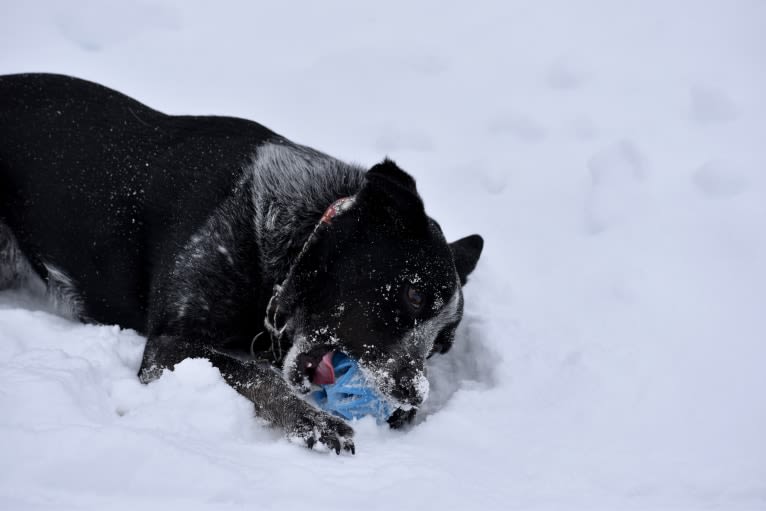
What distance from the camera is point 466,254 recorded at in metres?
3.77

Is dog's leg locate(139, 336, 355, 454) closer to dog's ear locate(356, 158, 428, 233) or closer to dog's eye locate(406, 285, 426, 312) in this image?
dog's eye locate(406, 285, 426, 312)

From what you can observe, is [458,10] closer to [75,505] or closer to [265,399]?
[265,399]

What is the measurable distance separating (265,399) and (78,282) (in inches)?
60.4

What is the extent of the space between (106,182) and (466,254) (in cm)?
195

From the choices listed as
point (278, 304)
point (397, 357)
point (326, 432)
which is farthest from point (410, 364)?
point (278, 304)

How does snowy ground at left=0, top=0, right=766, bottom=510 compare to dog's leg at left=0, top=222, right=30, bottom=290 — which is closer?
snowy ground at left=0, top=0, right=766, bottom=510

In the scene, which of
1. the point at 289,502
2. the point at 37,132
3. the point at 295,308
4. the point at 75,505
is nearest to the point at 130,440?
the point at 75,505

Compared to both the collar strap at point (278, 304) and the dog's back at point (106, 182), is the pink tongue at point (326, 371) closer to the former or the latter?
the collar strap at point (278, 304)

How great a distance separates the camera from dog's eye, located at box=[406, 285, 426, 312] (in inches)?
122

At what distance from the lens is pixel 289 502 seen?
2.15 meters

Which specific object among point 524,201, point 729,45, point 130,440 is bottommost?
point 130,440

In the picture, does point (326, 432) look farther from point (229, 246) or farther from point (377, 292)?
point (229, 246)

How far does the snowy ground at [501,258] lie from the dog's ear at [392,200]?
0.84 metres

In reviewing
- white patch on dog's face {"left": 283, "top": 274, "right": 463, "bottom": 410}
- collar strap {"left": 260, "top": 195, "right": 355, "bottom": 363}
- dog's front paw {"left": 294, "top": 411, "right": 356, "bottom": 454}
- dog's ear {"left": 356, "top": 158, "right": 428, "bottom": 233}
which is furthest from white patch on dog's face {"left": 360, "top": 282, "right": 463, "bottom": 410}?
collar strap {"left": 260, "top": 195, "right": 355, "bottom": 363}
